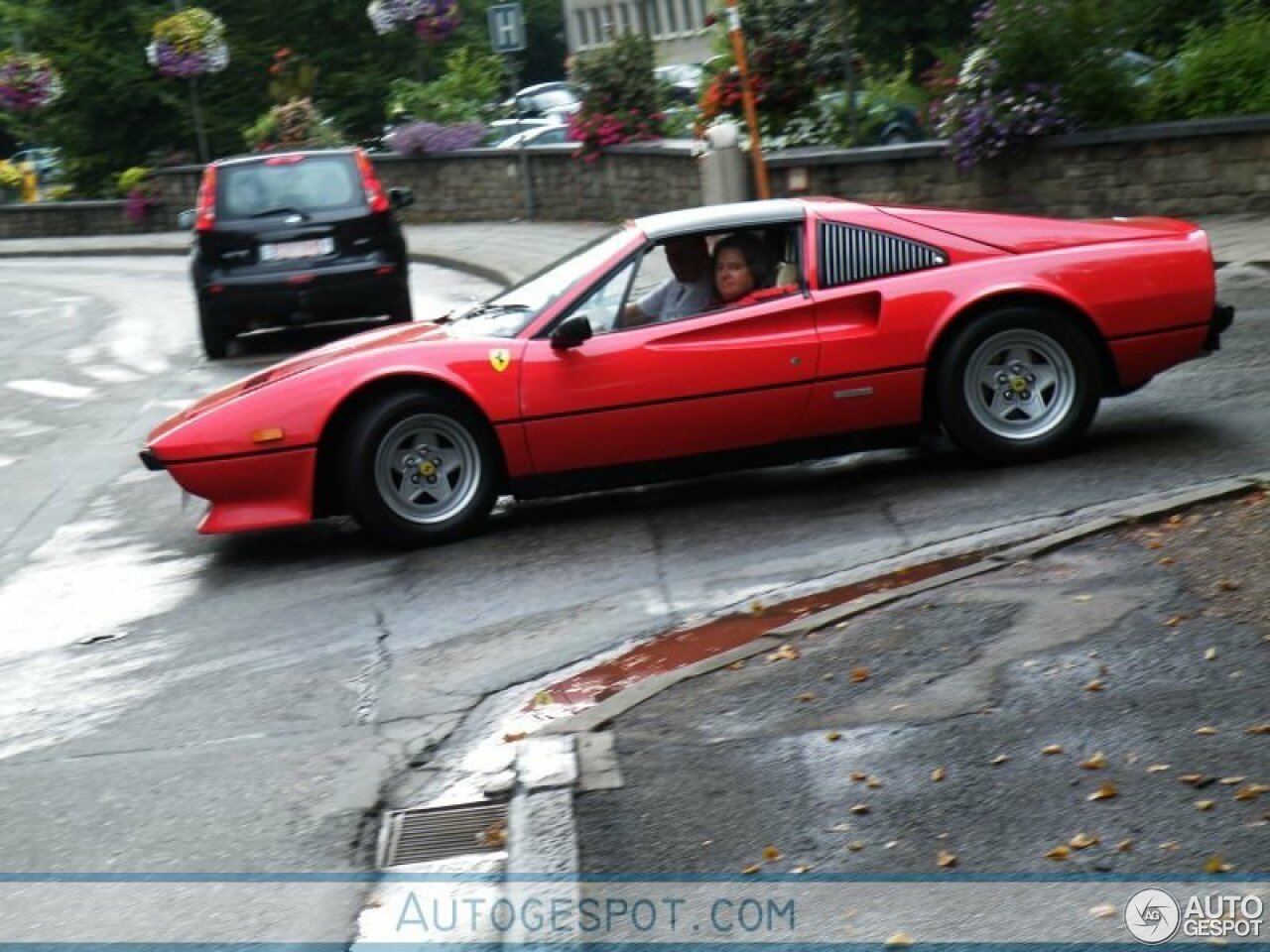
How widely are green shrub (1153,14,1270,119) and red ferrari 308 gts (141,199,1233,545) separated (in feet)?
34.9

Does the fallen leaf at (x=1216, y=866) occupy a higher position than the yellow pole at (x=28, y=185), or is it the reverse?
the yellow pole at (x=28, y=185)

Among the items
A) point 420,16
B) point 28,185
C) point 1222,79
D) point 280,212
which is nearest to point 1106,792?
point 280,212

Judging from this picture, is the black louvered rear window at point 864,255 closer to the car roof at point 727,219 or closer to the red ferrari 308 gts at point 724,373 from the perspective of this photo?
the red ferrari 308 gts at point 724,373

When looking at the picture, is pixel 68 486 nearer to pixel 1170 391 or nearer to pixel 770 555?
pixel 770 555

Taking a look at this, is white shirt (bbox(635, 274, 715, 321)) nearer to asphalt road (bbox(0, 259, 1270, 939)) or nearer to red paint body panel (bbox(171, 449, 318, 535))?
asphalt road (bbox(0, 259, 1270, 939))

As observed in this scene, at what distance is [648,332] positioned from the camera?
28.8ft

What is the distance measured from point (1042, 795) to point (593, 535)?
4.09 metres

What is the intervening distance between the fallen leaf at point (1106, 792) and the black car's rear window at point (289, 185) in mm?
13452

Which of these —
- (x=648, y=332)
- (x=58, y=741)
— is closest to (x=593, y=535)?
(x=648, y=332)

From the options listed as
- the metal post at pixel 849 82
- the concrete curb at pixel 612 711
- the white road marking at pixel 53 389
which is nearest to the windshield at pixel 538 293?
the concrete curb at pixel 612 711

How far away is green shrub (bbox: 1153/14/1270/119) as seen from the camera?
62.2ft

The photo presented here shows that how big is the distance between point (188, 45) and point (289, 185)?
23.2 metres

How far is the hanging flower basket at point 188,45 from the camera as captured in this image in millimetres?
39281

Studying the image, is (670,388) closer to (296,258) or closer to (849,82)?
(296,258)
